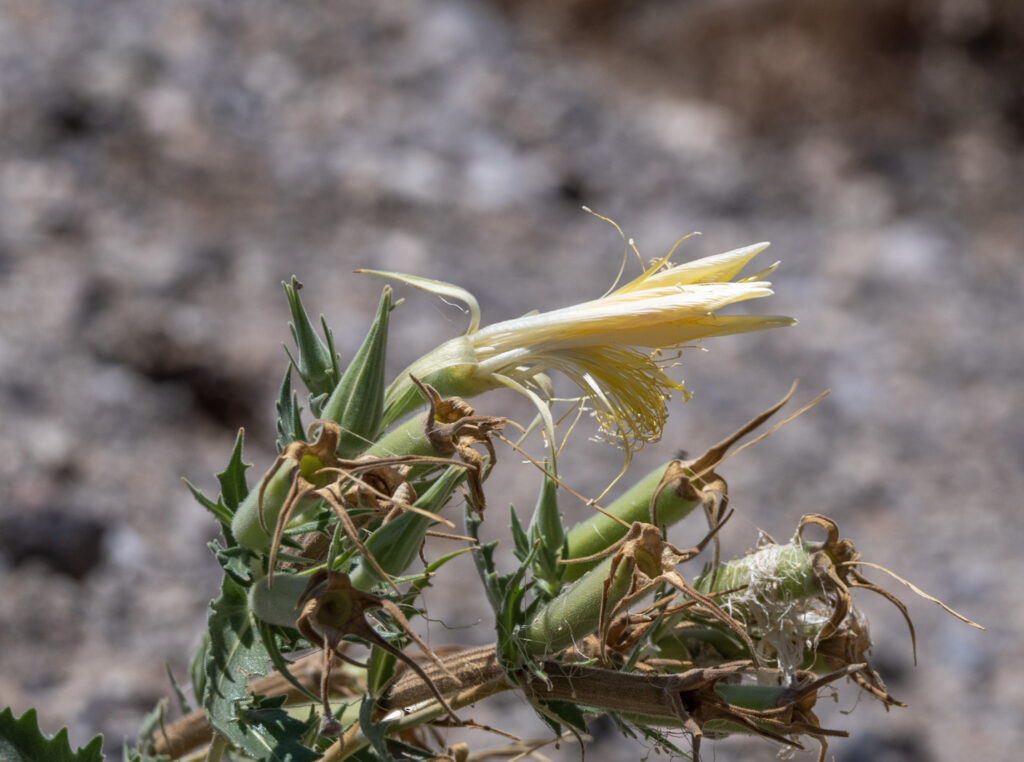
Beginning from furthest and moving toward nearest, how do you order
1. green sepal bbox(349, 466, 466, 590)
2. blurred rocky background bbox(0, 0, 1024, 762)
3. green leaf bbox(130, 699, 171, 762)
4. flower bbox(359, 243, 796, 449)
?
Result: blurred rocky background bbox(0, 0, 1024, 762) < green leaf bbox(130, 699, 171, 762) < flower bbox(359, 243, 796, 449) < green sepal bbox(349, 466, 466, 590)

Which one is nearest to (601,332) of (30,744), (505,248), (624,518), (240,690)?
(624,518)

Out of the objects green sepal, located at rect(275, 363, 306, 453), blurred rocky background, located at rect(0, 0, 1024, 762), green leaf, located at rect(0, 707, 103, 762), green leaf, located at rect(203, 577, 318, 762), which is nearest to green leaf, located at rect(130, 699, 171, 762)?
green leaf, located at rect(0, 707, 103, 762)

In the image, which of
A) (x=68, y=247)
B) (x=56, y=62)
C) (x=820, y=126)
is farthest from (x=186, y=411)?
(x=820, y=126)

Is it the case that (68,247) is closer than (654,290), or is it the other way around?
(654,290)

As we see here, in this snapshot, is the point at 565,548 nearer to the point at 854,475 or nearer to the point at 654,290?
the point at 654,290

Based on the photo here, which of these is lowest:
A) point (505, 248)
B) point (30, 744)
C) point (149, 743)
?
point (505, 248)

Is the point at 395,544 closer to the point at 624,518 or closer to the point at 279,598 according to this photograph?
the point at 279,598

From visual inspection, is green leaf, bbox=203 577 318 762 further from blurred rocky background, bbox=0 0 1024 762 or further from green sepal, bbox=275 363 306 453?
blurred rocky background, bbox=0 0 1024 762
